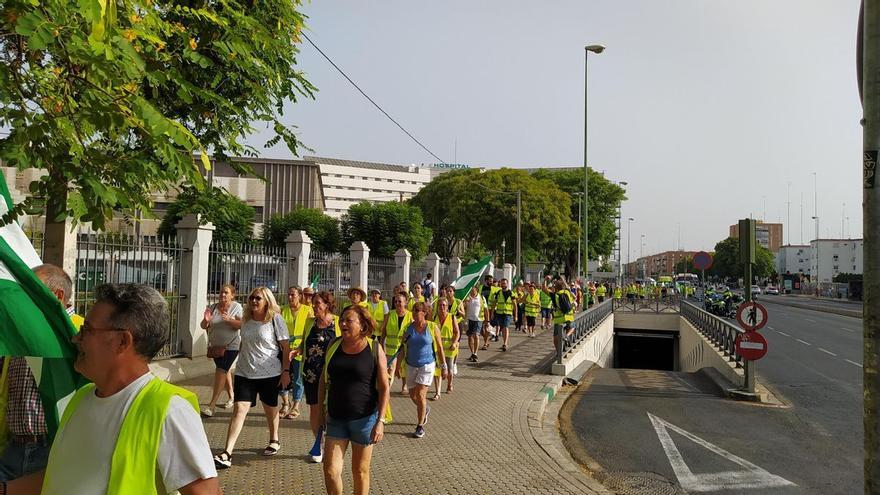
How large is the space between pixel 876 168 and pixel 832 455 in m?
5.70

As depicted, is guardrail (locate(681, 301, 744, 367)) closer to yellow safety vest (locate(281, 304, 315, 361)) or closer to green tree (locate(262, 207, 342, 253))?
yellow safety vest (locate(281, 304, 315, 361))

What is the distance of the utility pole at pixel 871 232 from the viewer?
3250 millimetres

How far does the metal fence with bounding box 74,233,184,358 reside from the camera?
9008mm

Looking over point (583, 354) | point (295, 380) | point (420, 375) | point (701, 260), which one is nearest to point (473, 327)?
point (583, 354)

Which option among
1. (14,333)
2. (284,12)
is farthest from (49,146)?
(284,12)

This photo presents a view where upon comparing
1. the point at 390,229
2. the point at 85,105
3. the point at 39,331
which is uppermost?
the point at 390,229

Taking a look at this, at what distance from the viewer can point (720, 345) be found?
15.7 m

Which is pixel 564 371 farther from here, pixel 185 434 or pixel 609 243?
pixel 609 243

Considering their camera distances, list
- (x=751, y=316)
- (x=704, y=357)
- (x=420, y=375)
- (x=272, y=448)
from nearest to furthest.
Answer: (x=272, y=448) → (x=420, y=375) → (x=751, y=316) → (x=704, y=357)

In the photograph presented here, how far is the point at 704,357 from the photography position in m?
18.0

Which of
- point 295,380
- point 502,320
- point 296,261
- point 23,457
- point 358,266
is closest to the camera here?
point 23,457

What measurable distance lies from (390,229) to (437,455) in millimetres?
40704

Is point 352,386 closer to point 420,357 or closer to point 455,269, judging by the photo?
point 420,357

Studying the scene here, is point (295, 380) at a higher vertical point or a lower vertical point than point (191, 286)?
lower
